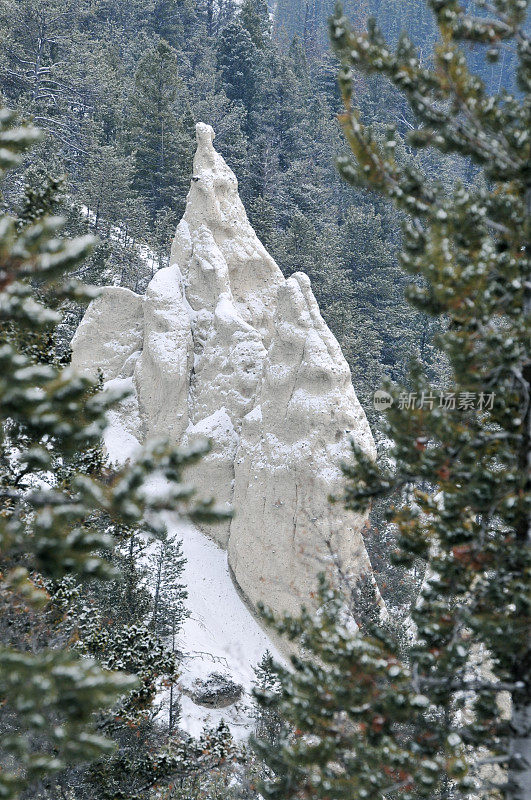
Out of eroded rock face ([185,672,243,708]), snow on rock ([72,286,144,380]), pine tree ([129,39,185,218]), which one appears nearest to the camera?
eroded rock face ([185,672,243,708])

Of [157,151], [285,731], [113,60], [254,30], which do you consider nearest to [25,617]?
[285,731]

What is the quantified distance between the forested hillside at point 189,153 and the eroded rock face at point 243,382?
341 cm

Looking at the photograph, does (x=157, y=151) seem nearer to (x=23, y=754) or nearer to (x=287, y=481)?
Result: (x=287, y=481)

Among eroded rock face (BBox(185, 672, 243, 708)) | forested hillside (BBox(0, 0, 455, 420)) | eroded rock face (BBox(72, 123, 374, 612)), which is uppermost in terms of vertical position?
forested hillside (BBox(0, 0, 455, 420))

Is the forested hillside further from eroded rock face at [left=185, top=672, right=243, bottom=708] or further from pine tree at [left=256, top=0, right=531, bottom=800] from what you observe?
pine tree at [left=256, top=0, right=531, bottom=800]

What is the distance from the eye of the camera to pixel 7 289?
4.51 metres

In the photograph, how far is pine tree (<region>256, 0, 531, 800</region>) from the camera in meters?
5.41

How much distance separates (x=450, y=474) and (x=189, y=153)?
3082 centimetres

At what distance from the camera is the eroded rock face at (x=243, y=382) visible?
62.4 feet

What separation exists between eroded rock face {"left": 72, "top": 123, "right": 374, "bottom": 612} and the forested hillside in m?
3.41

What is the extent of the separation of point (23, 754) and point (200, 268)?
19.2 meters

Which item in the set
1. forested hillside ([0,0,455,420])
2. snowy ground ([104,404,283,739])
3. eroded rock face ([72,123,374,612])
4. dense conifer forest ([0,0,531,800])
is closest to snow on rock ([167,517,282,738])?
snowy ground ([104,404,283,739])

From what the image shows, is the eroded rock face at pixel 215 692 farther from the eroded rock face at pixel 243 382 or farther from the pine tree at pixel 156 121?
the pine tree at pixel 156 121

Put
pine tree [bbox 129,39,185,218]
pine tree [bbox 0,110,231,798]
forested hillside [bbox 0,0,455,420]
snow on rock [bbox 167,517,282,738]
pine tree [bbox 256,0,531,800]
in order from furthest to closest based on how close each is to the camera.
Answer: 1. pine tree [bbox 129,39,185,218]
2. forested hillside [bbox 0,0,455,420]
3. snow on rock [bbox 167,517,282,738]
4. pine tree [bbox 256,0,531,800]
5. pine tree [bbox 0,110,231,798]
